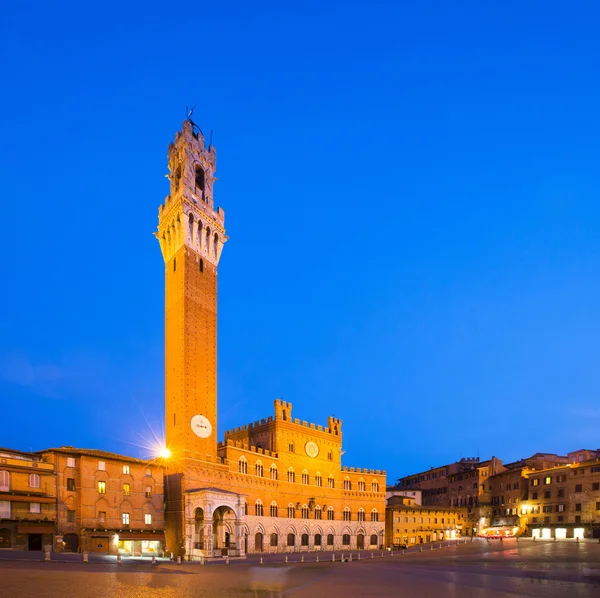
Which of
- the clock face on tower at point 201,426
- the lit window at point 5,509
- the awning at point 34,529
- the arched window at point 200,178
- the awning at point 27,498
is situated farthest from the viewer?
the arched window at point 200,178

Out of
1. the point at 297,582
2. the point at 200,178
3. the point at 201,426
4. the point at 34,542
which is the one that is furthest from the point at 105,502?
the point at 200,178

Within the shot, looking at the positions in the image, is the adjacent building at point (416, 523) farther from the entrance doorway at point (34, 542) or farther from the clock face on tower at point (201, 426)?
the entrance doorway at point (34, 542)

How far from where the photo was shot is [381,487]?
81812mm

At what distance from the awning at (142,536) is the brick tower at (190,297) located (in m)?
6.44

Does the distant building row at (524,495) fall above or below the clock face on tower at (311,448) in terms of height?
below

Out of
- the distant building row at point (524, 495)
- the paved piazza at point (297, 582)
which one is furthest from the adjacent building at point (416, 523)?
the paved piazza at point (297, 582)

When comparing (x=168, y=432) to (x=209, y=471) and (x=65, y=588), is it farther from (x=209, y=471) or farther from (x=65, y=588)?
(x=65, y=588)

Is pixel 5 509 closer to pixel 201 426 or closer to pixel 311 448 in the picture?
pixel 201 426

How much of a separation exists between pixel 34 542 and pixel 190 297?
27.3 metres

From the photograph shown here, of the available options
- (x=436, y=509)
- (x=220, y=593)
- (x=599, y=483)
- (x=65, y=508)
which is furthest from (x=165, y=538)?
(x=599, y=483)

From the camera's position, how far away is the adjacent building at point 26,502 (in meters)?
40.8

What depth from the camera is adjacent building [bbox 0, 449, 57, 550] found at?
134 ft

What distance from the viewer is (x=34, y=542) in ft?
139

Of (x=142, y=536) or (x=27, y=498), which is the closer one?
(x=27, y=498)
